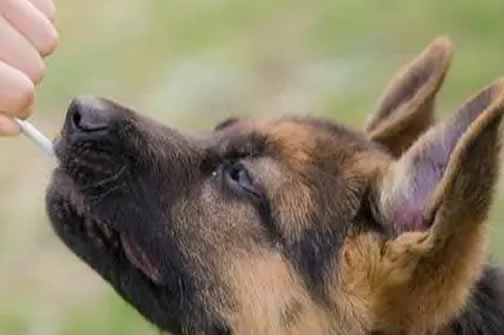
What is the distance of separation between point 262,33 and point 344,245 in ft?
18.8

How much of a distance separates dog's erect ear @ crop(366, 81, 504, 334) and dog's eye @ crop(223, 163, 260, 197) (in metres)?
0.41

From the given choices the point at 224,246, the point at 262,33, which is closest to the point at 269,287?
the point at 224,246

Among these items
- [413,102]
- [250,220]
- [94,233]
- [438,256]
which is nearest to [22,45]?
[94,233]

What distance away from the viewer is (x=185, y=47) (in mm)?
10219

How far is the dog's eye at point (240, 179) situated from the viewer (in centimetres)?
503

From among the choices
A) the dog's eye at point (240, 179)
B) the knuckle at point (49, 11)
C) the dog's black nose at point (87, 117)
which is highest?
the knuckle at point (49, 11)

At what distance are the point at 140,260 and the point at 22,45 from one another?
792 millimetres

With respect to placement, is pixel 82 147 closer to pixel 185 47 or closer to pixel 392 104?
pixel 392 104

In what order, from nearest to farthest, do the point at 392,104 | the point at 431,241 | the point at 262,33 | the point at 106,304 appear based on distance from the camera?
1. the point at 431,241
2. the point at 392,104
3. the point at 106,304
4. the point at 262,33

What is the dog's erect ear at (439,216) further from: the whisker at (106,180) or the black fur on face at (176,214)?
the whisker at (106,180)

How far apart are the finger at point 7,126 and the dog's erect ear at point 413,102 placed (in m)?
1.23

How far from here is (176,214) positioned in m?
Result: 5.04

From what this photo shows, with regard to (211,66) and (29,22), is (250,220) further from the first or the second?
(211,66)

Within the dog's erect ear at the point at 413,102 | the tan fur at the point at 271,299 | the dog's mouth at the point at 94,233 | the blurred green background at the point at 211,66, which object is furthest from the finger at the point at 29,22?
the blurred green background at the point at 211,66
